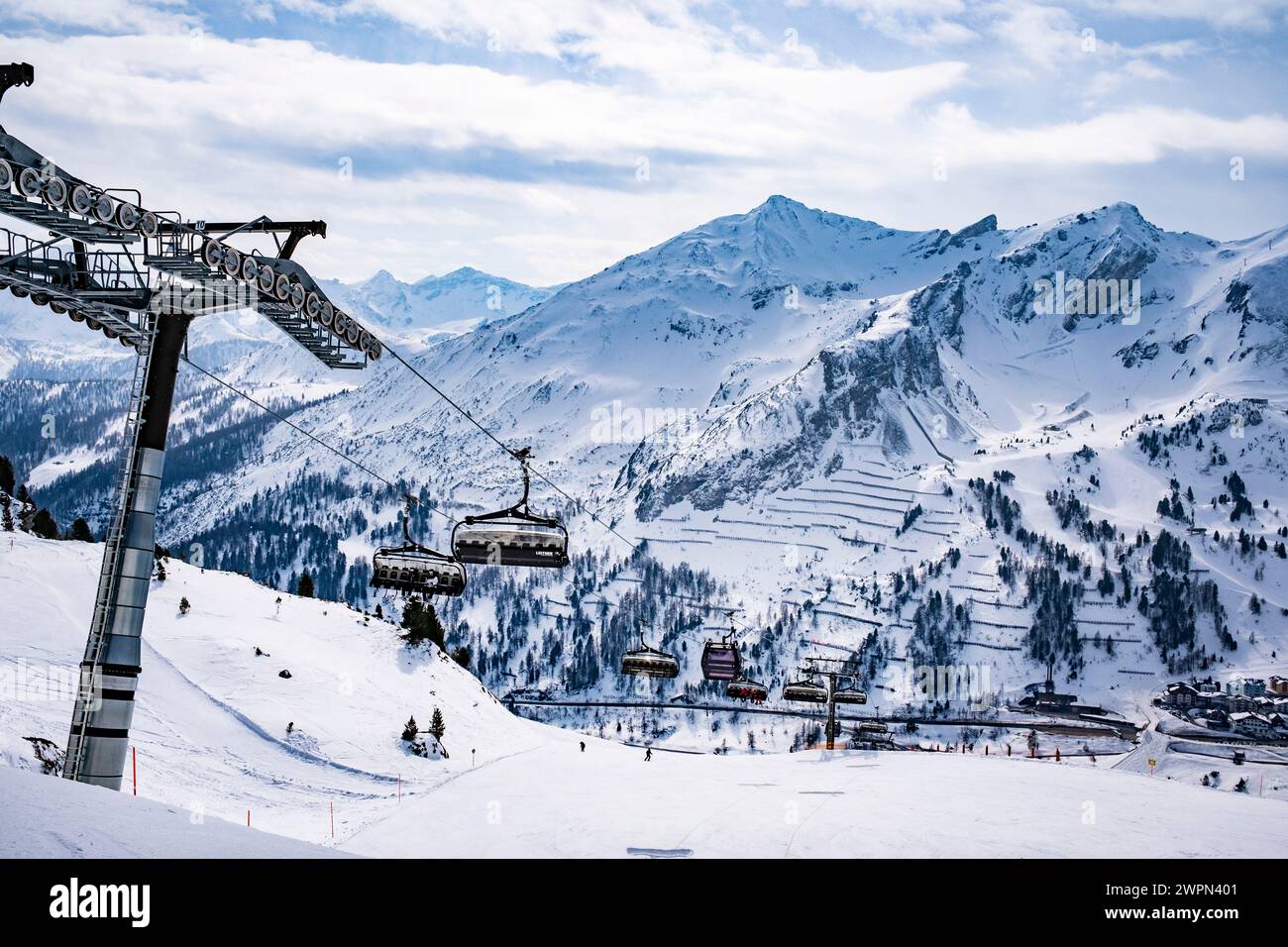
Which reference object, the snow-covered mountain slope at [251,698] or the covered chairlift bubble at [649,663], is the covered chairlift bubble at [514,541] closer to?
the snow-covered mountain slope at [251,698]

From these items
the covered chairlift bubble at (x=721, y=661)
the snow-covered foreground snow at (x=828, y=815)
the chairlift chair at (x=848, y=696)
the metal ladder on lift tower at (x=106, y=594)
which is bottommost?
the snow-covered foreground snow at (x=828, y=815)

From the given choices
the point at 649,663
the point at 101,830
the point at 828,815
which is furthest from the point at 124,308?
the point at 649,663

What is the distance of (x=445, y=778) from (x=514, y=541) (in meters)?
30.3

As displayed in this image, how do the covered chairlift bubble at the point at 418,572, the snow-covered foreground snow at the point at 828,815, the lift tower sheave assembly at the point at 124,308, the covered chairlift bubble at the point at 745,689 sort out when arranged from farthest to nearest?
the covered chairlift bubble at the point at 745,689, the snow-covered foreground snow at the point at 828,815, the covered chairlift bubble at the point at 418,572, the lift tower sheave assembly at the point at 124,308

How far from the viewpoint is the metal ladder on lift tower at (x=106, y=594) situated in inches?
739

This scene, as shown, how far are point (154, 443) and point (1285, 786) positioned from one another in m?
136

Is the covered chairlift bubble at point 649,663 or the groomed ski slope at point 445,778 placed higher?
the covered chairlift bubble at point 649,663

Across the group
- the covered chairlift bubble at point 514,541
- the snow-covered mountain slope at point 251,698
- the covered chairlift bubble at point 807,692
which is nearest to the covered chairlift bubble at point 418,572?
the covered chairlift bubble at point 514,541

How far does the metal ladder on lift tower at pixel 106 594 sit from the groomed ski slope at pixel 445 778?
5.73 m

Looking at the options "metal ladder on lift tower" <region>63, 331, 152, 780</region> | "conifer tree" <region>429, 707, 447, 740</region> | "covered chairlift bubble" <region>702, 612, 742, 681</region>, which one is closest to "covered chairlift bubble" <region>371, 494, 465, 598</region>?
"metal ladder on lift tower" <region>63, 331, 152, 780</region>

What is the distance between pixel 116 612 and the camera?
19.3 meters

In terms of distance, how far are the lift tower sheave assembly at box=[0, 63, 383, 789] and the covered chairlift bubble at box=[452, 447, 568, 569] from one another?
31.6ft
